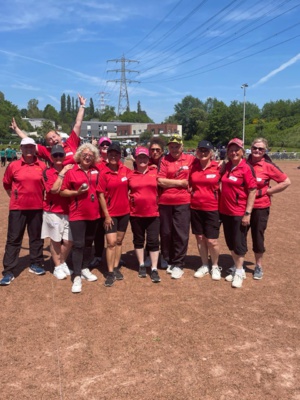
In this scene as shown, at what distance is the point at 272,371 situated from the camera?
10.8ft

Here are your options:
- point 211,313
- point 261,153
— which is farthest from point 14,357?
point 261,153

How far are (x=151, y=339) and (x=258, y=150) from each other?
3034 mm

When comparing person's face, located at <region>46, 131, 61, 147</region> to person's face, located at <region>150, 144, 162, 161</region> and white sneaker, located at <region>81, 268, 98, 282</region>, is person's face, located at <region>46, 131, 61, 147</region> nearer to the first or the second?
person's face, located at <region>150, 144, 162, 161</region>

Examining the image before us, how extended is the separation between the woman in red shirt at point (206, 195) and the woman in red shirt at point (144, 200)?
59 centimetres

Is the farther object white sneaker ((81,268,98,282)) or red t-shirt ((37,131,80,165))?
red t-shirt ((37,131,80,165))

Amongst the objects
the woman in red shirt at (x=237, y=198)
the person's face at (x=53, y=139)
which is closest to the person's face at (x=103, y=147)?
the person's face at (x=53, y=139)

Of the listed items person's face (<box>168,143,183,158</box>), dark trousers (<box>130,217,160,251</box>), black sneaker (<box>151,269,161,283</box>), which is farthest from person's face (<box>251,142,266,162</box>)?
black sneaker (<box>151,269,161,283</box>)

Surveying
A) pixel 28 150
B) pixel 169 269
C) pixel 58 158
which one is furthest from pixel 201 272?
pixel 28 150

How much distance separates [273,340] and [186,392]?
1285 mm

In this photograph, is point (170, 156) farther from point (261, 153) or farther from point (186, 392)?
point (186, 392)

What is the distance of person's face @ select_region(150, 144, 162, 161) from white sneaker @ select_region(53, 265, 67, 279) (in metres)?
2.30

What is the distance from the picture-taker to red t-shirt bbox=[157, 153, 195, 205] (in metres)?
5.30

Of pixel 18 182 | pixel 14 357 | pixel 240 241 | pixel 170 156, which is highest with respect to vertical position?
pixel 170 156

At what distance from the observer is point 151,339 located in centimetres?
380
